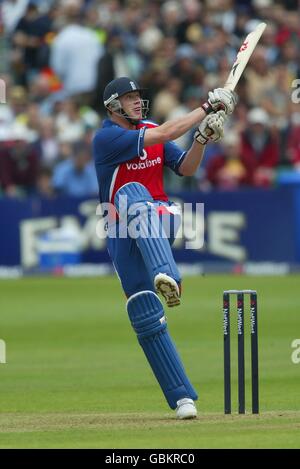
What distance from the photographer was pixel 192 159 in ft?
29.4

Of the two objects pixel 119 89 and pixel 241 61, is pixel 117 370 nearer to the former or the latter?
pixel 119 89

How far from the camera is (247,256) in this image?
1930 centimetres

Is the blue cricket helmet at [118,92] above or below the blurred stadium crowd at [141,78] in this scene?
below

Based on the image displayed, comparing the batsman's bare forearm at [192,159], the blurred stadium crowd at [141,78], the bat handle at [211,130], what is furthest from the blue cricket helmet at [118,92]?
the blurred stadium crowd at [141,78]

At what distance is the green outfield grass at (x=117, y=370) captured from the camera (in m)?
7.85

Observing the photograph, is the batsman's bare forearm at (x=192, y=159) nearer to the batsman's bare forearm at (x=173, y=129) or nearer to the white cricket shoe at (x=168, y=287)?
the batsman's bare forearm at (x=173, y=129)

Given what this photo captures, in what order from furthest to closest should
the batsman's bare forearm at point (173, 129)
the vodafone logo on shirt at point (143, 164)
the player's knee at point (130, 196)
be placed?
1. the vodafone logo on shirt at point (143, 164)
2. the player's knee at point (130, 196)
3. the batsman's bare forearm at point (173, 129)

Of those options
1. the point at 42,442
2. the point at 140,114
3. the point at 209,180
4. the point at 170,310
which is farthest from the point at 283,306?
the point at 42,442

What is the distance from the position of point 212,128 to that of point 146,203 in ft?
2.05

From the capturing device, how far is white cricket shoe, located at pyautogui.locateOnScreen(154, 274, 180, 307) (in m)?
8.23

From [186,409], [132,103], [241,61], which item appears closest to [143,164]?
[132,103]

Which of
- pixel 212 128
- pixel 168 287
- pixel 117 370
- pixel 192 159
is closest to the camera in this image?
pixel 168 287

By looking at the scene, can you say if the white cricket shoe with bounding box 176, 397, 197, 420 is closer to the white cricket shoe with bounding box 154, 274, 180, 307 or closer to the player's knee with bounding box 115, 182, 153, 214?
the white cricket shoe with bounding box 154, 274, 180, 307

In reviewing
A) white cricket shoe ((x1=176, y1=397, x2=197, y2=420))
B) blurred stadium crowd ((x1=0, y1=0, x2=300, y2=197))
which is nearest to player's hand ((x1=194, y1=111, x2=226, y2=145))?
white cricket shoe ((x1=176, y1=397, x2=197, y2=420))
